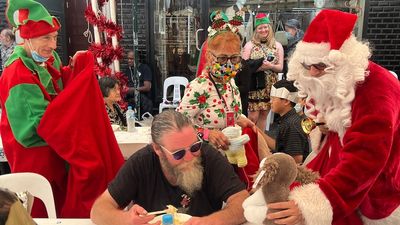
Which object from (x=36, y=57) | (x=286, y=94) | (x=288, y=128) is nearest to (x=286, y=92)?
(x=286, y=94)

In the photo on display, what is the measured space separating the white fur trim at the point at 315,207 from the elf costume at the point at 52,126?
55.2 inches

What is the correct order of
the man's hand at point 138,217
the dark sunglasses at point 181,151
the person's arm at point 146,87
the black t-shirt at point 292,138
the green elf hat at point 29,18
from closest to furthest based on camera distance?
the man's hand at point 138,217 < the dark sunglasses at point 181,151 < the green elf hat at point 29,18 < the black t-shirt at point 292,138 < the person's arm at point 146,87

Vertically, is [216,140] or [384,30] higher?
[384,30]

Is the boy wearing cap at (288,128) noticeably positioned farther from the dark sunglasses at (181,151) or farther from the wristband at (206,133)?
the dark sunglasses at (181,151)

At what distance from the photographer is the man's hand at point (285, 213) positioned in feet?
4.28

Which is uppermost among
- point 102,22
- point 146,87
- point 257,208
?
point 102,22

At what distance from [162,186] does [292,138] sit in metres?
1.18

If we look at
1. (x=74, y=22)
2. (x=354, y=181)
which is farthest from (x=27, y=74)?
(x=74, y=22)

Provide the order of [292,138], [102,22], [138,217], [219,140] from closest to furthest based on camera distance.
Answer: [138,217], [219,140], [292,138], [102,22]

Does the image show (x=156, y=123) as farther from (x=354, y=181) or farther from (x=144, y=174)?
(x=354, y=181)

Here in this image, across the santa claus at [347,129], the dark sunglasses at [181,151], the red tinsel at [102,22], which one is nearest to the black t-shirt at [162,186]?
the dark sunglasses at [181,151]

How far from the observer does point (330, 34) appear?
57.0 inches

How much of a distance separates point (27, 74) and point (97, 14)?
1795 mm

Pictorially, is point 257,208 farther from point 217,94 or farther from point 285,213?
point 217,94
